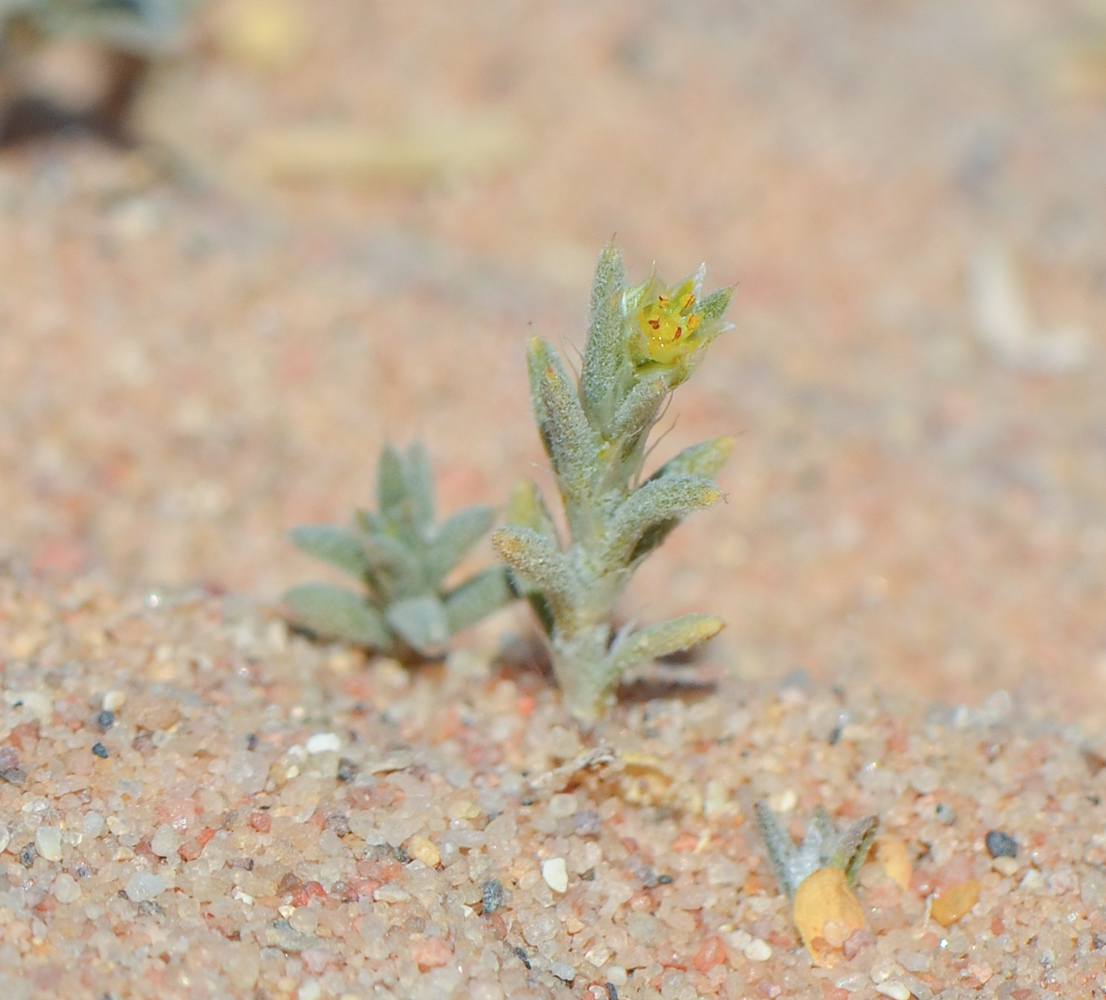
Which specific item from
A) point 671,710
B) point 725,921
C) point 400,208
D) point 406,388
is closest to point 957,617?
point 671,710

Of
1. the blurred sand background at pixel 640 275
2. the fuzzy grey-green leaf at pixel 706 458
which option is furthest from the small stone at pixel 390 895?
the blurred sand background at pixel 640 275

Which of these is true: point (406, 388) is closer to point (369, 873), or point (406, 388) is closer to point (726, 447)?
point (726, 447)

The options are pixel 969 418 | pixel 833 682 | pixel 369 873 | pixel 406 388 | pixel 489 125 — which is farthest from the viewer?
pixel 489 125

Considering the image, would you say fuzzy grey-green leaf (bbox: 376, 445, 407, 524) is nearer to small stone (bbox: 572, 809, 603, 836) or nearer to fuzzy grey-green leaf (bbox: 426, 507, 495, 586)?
fuzzy grey-green leaf (bbox: 426, 507, 495, 586)

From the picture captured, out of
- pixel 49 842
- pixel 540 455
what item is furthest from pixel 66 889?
pixel 540 455

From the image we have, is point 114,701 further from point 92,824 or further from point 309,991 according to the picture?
point 309,991
